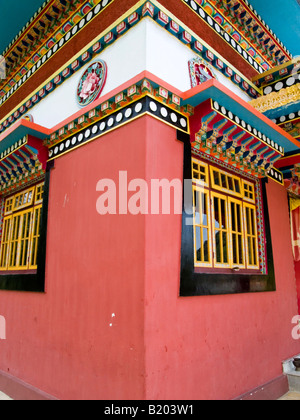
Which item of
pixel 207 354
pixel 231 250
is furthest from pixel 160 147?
pixel 207 354

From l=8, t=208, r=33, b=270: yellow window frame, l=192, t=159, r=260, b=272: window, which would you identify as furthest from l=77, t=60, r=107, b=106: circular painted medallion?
l=8, t=208, r=33, b=270: yellow window frame

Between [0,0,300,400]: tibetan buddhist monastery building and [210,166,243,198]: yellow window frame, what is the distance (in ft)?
0.09

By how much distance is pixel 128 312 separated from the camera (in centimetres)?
278

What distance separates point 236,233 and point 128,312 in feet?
6.57

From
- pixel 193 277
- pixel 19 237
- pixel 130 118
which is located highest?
pixel 130 118

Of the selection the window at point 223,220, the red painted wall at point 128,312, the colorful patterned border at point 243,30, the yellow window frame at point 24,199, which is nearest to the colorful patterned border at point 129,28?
the colorful patterned border at point 243,30

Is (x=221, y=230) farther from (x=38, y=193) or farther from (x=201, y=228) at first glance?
(x=38, y=193)

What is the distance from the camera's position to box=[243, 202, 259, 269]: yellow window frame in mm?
4373

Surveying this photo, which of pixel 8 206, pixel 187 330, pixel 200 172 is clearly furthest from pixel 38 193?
pixel 187 330

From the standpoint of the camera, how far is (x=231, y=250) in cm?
399

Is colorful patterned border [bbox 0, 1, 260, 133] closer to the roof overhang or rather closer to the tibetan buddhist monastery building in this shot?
the tibetan buddhist monastery building

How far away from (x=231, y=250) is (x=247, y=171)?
4.01 feet

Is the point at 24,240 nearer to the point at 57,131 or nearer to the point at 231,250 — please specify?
the point at 57,131

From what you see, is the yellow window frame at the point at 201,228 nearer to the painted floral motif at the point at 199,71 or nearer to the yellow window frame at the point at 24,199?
the painted floral motif at the point at 199,71
